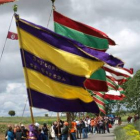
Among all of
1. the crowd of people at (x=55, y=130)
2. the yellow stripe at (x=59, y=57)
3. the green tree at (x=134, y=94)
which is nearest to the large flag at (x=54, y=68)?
the yellow stripe at (x=59, y=57)

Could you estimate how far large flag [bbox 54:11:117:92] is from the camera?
1927cm

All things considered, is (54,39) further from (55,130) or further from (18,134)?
(55,130)

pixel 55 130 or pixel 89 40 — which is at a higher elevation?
pixel 89 40

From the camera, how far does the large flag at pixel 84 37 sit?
759 inches

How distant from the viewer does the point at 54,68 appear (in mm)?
13234

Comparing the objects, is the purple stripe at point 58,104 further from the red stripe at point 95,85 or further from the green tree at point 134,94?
the green tree at point 134,94

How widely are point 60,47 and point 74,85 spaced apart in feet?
3.75

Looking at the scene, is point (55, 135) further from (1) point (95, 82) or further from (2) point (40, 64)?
(2) point (40, 64)

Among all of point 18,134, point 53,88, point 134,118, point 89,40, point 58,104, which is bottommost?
point 18,134

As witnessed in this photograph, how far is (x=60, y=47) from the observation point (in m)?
13.5

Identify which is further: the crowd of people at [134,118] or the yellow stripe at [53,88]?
the crowd of people at [134,118]

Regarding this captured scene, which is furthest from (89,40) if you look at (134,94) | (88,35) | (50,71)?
(134,94)

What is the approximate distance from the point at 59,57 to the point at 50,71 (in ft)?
1.72

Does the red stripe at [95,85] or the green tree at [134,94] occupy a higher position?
the green tree at [134,94]
